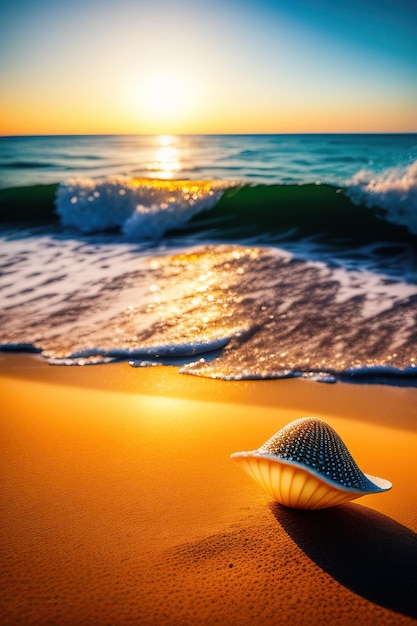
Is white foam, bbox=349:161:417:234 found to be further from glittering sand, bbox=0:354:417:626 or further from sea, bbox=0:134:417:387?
glittering sand, bbox=0:354:417:626

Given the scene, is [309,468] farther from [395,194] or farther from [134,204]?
[134,204]

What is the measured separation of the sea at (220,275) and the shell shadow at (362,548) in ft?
6.24

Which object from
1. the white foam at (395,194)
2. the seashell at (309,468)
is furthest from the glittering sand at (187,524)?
the white foam at (395,194)

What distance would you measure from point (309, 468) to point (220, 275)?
17.7 ft

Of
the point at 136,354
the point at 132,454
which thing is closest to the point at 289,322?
the point at 136,354

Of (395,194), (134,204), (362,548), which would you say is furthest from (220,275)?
(134,204)

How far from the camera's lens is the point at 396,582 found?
1.73 meters

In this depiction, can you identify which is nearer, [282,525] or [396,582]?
[396,582]

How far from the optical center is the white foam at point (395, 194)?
1007 centimetres

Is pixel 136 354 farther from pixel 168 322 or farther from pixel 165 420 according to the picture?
pixel 165 420

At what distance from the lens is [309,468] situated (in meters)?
1.76

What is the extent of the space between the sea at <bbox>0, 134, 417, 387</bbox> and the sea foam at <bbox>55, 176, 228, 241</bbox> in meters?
0.05

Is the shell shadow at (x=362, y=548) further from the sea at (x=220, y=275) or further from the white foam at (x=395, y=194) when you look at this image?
the white foam at (x=395, y=194)

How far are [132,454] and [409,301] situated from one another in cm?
395
